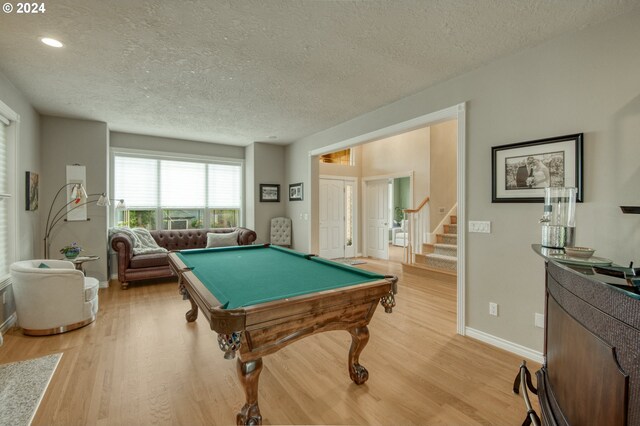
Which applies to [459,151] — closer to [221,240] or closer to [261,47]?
[261,47]

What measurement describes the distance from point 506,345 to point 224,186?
5.87 metres

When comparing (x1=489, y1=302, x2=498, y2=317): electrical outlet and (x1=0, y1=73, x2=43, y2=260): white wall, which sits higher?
(x1=0, y1=73, x2=43, y2=260): white wall

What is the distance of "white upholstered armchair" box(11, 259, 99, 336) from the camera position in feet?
9.66

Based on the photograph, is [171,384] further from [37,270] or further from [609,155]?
[609,155]

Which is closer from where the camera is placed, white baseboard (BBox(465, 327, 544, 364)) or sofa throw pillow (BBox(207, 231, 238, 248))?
white baseboard (BBox(465, 327, 544, 364))

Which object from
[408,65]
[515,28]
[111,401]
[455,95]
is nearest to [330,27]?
[408,65]

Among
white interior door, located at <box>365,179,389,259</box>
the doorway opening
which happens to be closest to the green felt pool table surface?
the doorway opening

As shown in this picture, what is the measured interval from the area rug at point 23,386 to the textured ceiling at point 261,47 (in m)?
2.70

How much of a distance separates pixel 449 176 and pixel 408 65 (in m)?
4.23

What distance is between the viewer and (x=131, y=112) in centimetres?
428

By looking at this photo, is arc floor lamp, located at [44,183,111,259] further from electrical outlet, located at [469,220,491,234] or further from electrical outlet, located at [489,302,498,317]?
electrical outlet, located at [489,302,498,317]

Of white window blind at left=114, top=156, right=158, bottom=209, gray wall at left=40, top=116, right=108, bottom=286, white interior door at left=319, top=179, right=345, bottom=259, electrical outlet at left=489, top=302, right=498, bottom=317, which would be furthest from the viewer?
white interior door at left=319, top=179, right=345, bottom=259

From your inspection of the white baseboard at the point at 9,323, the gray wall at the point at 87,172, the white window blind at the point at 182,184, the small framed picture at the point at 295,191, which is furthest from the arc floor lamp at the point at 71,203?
the small framed picture at the point at 295,191

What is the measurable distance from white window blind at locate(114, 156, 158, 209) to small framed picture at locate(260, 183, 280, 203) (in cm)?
213
